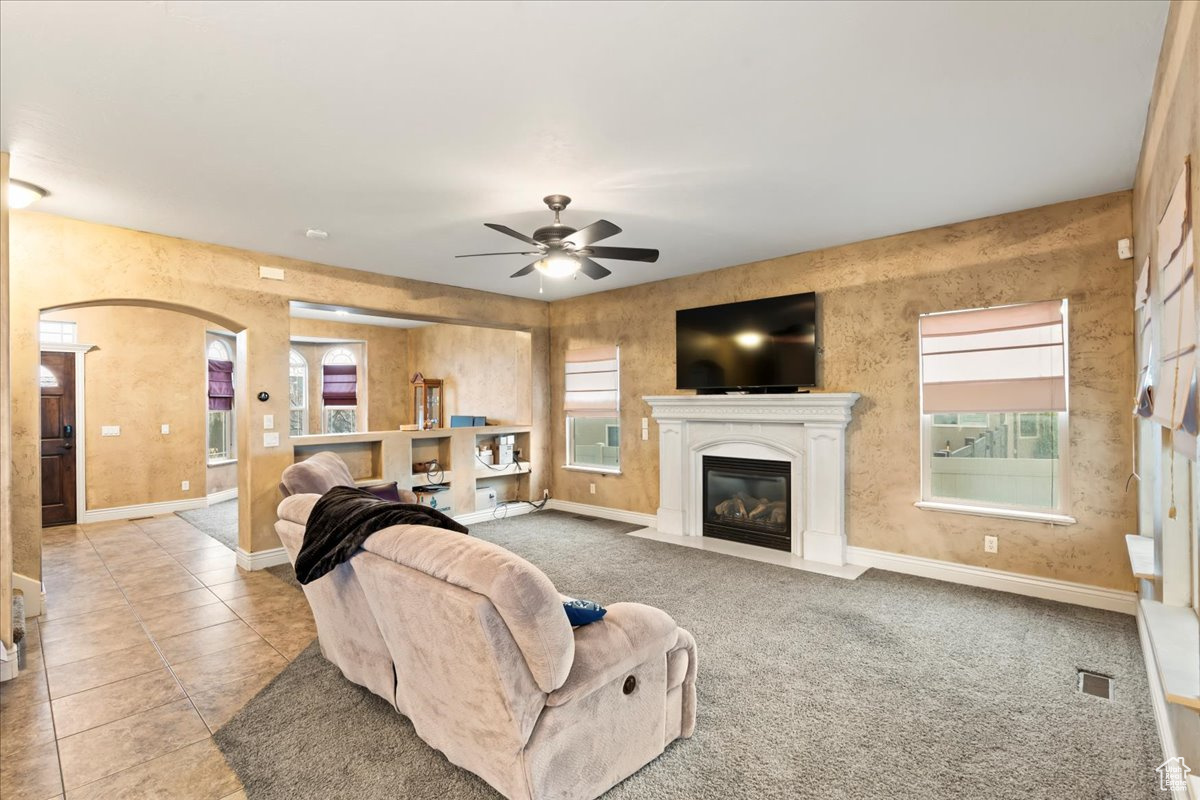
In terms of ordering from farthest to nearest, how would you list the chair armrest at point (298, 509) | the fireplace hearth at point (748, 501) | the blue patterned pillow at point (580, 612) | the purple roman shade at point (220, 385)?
the purple roman shade at point (220, 385) < the fireplace hearth at point (748, 501) < the chair armrest at point (298, 509) < the blue patterned pillow at point (580, 612)

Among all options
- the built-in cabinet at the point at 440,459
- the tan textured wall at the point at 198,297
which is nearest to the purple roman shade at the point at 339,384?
the built-in cabinet at the point at 440,459

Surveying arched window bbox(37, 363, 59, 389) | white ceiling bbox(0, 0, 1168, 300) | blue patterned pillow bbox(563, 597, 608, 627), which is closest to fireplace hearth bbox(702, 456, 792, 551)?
white ceiling bbox(0, 0, 1168, 300)

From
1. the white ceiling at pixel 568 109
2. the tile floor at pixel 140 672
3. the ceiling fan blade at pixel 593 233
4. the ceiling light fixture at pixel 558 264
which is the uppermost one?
the white ceiling at pixel 568 109

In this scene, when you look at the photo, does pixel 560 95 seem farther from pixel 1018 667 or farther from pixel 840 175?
pixel 1018 667

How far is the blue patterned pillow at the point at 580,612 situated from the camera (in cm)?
194

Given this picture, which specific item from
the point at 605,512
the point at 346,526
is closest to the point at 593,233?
the point at 346,526

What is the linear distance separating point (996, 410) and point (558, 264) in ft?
10.8

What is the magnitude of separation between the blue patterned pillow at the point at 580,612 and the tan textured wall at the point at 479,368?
207 inches

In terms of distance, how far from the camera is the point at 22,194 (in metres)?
3.37

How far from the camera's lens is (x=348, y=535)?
2195mm

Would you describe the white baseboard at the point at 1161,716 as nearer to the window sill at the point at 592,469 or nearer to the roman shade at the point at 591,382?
the window sill at the point at 592,469

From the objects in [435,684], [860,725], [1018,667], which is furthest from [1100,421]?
[435,684]

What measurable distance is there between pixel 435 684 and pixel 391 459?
4212 mm

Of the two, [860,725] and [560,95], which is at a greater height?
[560,95]
